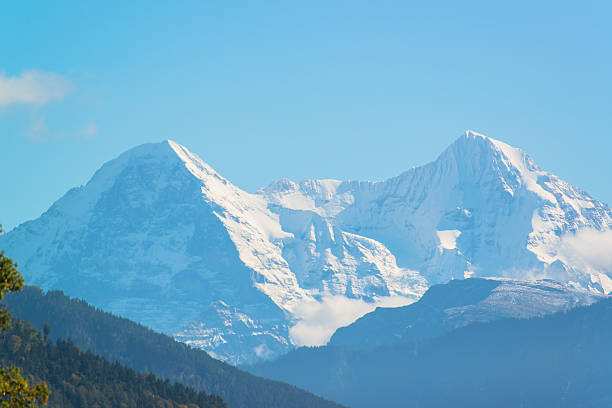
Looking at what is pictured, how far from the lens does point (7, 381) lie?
5922 centimetres

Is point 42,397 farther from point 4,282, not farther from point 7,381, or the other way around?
point 4,282

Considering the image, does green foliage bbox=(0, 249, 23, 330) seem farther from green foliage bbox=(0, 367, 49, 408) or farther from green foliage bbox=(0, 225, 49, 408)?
green foliage bbox=(0, 367, 49, 408)

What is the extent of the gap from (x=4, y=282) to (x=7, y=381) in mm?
5761

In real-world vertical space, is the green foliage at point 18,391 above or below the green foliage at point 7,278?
below

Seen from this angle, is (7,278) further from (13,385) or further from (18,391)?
(18,391)

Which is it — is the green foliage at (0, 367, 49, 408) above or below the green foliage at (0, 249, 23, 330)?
below

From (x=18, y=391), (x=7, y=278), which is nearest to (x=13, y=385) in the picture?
(x=18, y=391)

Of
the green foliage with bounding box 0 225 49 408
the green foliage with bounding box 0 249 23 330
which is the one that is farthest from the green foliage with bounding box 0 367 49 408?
the green foliage with bounding box 0 249 23 330

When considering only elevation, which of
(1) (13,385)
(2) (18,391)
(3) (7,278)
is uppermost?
(3) (7,278)

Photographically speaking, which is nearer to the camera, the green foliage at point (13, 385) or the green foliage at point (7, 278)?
the green foliage at point (7, 278)

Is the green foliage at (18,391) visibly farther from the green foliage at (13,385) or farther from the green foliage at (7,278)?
the green foliage at (7,278)

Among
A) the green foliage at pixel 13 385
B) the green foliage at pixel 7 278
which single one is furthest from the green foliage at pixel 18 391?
the green foliage at pixel 7 278

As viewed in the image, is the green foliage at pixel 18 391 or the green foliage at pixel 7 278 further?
the green foliage at pixel 18 391

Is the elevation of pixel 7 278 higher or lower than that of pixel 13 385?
higher
